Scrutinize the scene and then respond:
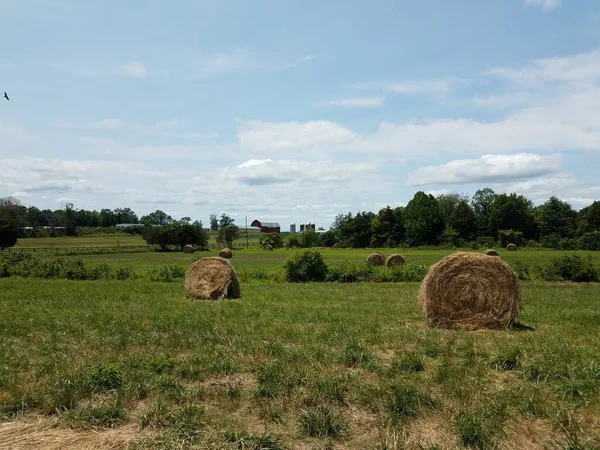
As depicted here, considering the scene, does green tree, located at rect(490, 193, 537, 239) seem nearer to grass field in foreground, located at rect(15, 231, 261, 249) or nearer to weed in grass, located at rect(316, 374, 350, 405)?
grass field in foreground, located at rect(15, 231, 261, 249)

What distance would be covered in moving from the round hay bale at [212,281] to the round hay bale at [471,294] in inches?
361

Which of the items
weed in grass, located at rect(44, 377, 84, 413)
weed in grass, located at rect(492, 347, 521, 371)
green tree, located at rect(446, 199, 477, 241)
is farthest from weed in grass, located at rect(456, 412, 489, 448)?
green tree, located at rect(446, 199, 477, 241)

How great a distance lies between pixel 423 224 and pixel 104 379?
93.4 metres

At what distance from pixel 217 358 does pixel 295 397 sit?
2.21 metres

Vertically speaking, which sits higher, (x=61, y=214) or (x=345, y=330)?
(x=61, y=214)

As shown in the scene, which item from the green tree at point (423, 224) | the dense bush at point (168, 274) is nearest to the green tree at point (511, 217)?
the green tree at point (423, 224)

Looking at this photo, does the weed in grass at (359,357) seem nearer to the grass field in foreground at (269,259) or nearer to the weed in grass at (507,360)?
the weed in grass at (507,360)

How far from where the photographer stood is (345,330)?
1055 centimetres

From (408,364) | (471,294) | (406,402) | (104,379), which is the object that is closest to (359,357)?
(408,364)

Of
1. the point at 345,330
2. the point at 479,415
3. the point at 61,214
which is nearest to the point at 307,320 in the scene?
the point at 345,330

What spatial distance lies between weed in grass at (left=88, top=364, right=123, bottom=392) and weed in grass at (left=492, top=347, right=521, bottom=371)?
5.46 metres

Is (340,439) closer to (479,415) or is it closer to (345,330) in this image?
(479,415)

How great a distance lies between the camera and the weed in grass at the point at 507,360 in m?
7.41

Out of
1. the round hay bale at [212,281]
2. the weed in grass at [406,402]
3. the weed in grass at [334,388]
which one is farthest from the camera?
the round hay bale at [212,281]
